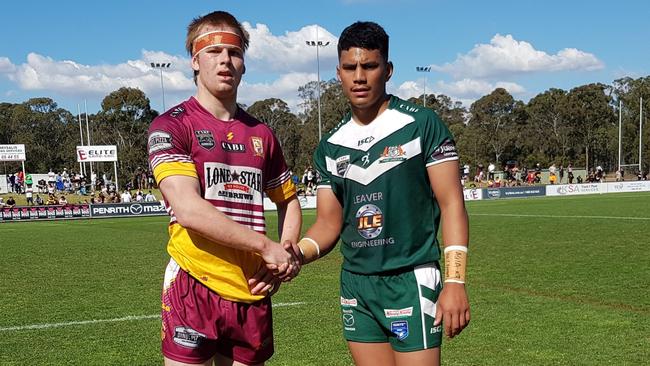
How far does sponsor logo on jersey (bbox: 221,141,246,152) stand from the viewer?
326 cm

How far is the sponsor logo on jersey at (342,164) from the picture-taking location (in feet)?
11.5

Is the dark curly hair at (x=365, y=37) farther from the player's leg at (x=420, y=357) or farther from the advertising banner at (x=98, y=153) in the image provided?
the advertising banner at (x=98, y=153)

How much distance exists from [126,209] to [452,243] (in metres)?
37.5

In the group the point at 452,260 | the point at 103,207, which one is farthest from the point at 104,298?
the point at 103,207

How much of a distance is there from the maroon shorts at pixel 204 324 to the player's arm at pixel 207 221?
329 mm

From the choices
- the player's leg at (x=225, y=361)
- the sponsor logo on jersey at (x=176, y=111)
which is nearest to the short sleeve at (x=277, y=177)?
the sponsor logo on jersey at (x=176, y=111)

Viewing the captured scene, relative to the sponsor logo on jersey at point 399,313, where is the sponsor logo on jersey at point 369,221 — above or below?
above

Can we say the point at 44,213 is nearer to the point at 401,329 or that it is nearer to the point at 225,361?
the point at 225,361

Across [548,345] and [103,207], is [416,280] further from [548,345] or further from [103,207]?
[103,207]

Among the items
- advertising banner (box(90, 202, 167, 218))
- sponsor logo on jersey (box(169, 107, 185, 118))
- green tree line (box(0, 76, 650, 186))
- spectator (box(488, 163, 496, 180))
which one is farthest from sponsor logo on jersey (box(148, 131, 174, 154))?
green tree line (box(0, 76, 650, 186))

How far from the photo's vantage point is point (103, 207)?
38219 mm

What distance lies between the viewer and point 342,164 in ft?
11.5

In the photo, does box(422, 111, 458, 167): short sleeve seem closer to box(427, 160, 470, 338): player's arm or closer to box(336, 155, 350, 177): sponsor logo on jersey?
box(427, 160, 470, 338): player's arm

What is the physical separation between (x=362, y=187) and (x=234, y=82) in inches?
35.9
